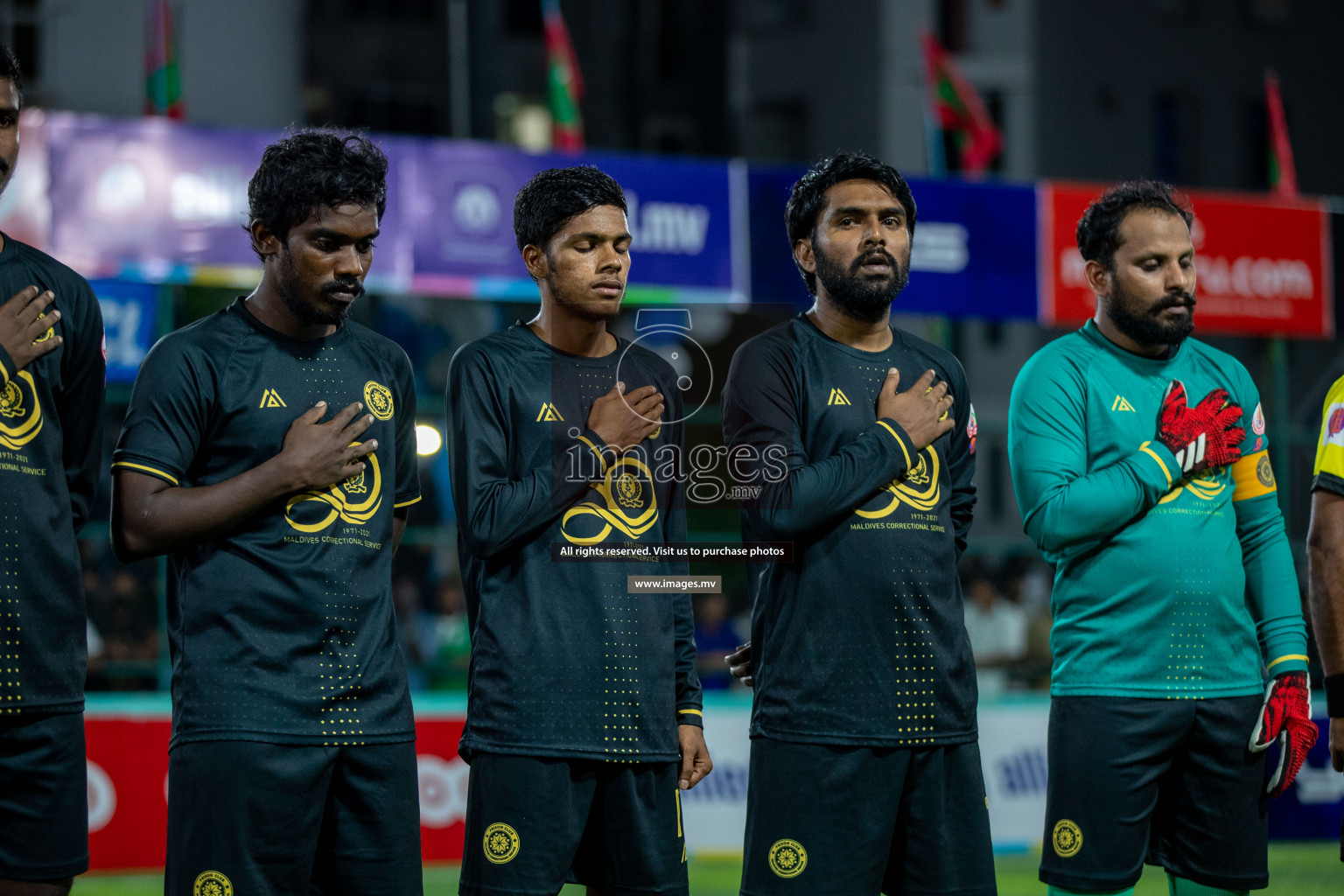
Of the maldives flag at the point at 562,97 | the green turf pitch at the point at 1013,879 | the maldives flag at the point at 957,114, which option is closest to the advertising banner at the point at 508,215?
the maldives flag at the point at 562,97

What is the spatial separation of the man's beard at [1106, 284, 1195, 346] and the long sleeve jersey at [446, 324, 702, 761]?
1.44 metres

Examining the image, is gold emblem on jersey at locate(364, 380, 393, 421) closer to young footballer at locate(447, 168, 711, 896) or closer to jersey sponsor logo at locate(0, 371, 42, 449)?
young footballer at locate(447, 168, 711, 896)

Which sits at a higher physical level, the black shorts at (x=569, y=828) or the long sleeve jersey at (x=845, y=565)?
the long sleeve jersey at (x=845, y=565)

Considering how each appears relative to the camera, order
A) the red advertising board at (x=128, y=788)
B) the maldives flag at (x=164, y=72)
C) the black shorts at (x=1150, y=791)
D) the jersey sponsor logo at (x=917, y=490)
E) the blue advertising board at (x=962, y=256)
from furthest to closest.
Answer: the maldives flag at (x=164, y=72)
the blue advertising board at (x=962, y=256)
the red advertising board at (x=128, y=788)
the black shorts at (x=1150, y=791)
the jersey sponsor logo at (x=917, y=490)

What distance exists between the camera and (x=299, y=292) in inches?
141

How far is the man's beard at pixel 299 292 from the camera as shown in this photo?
3590mm

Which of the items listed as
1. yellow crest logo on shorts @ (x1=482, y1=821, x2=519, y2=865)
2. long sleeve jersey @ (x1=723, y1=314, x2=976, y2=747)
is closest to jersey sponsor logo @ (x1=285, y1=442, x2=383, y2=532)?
yellow crest logo on shorts @ (x1=482, y1=821, x2=519, y2=865)

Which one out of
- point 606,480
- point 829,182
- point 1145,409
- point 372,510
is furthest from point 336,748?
point 1145,409

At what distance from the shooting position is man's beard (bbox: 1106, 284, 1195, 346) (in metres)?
4.32

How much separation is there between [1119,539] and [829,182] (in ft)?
4.07

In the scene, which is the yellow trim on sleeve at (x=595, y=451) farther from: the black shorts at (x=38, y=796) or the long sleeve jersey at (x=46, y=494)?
the black shorts at (x=38, y=796)

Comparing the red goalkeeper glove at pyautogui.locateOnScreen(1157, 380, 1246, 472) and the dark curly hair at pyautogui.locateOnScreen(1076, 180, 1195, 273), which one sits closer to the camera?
the red goalkeeper glove at pyautogui.locateOnScreen(1157, 380, 1246, 472)

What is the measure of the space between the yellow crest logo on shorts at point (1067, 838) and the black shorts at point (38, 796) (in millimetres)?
2473

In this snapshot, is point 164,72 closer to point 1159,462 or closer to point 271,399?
point 271,399
